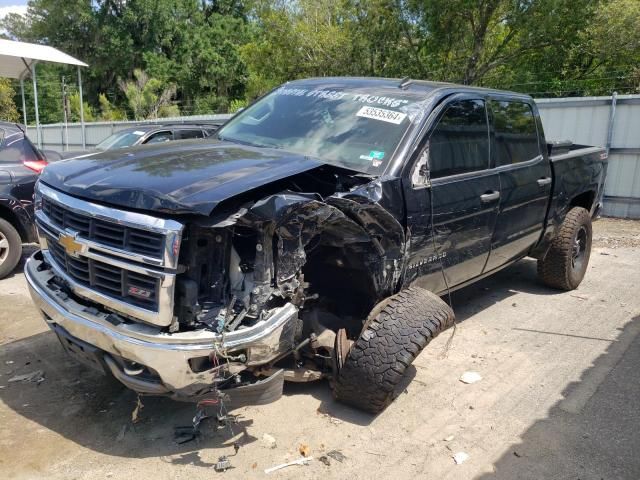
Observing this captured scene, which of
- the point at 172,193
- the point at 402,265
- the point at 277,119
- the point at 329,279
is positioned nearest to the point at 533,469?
the point at 402,265

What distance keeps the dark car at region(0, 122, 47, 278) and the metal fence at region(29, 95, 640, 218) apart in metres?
9.46

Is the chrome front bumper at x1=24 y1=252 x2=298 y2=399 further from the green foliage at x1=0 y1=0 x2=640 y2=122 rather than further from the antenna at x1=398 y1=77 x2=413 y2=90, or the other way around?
the green foliage at x1=0 y1=0 x2=640 y2=122

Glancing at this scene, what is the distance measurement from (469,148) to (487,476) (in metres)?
2.42

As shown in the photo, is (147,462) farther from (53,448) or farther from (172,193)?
(172,193)

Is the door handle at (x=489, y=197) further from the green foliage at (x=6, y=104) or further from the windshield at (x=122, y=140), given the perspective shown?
the green foliage at (x=6, y=104)

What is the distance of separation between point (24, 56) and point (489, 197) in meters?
13.3

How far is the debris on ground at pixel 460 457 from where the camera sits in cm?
319

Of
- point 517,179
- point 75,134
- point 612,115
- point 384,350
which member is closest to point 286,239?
point 384,350

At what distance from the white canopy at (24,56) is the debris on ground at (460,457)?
1430 centimetres

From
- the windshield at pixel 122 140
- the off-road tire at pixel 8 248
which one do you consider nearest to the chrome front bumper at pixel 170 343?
the off-road tire at pixel 8 248

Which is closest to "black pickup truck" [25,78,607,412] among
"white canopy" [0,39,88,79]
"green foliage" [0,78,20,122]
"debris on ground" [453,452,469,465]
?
"debris on ground" [453,452,469,465]

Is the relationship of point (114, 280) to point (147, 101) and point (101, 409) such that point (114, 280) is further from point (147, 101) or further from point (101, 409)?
point (147, 101)

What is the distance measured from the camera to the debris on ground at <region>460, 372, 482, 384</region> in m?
4.16

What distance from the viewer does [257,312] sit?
295 centimetres
